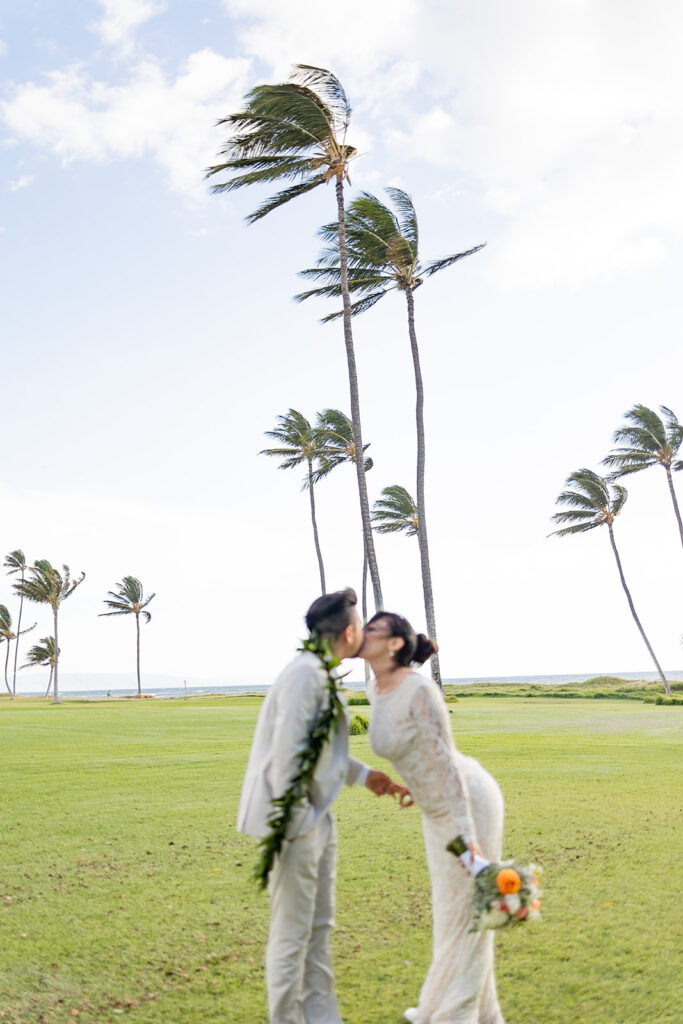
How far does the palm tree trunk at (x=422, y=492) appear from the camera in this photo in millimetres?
29219

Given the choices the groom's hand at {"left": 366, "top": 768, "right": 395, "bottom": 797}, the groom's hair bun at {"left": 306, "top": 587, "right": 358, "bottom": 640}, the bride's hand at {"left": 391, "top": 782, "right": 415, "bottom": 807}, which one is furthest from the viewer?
the bride's hand at {"left": 391, "top": 782, "right": 415, "bottom": 807}

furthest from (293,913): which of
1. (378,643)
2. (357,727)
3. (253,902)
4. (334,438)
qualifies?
(334,438)

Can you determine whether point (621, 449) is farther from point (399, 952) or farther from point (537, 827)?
point (399, 952)

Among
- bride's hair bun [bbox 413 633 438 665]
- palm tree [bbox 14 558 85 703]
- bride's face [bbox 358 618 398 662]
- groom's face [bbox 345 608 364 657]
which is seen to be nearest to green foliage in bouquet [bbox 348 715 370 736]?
bride's hair bun [bbox 413 633 438 665]

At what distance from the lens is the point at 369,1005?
5.00 metres

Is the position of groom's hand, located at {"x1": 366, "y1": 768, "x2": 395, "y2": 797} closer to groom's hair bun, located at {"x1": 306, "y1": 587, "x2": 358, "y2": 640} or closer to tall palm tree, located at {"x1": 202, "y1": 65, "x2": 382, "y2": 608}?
groom's hair bun, located at {"x1": 306, "y1": 587, "x2": 358, "y2": 640}

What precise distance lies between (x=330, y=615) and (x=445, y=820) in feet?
4.14

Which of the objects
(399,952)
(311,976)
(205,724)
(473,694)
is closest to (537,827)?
(399,952)

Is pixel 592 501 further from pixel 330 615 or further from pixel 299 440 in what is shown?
pixel 330 615

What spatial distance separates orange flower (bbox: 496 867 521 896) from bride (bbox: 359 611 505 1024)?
171 mm

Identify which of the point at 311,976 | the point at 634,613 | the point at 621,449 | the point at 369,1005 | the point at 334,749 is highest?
the point at 621,449

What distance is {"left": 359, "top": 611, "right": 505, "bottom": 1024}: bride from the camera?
4.24 m

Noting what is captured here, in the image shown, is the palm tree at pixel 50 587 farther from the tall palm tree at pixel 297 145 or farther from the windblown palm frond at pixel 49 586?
the tall palm tree at pixel 297 145

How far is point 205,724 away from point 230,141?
1774 cm
